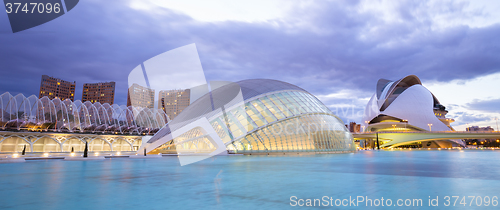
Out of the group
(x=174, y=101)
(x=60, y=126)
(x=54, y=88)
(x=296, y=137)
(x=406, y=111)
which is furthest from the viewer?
(x=54, y=88)

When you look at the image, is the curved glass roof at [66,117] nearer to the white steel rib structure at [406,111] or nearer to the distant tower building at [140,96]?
the distant tower building at [140,96]

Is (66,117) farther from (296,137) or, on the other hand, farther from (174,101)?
(174,101)

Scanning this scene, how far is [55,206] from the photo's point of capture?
6.01m

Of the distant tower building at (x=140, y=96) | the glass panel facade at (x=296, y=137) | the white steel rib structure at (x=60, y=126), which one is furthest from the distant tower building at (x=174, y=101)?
the glass panel facade at (x=296, y=137)

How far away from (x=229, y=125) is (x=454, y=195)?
24.6 meters

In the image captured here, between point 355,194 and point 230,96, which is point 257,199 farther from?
point 230,96

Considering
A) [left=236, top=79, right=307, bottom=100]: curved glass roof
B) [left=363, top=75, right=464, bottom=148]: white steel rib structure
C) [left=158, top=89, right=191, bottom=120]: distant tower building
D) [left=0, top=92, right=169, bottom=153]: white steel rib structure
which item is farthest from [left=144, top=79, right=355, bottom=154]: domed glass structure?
[left=158, top=89, right=191, bottom=120]: distant tower building

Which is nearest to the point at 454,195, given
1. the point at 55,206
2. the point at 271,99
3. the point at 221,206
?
the point at 221,206

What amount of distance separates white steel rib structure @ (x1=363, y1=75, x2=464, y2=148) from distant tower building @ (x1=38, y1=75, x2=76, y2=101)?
18586 centimetres

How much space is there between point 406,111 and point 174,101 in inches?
4658

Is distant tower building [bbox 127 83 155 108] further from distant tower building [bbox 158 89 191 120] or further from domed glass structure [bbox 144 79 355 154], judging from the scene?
domed glass structure [bbox 144 79 355 154]

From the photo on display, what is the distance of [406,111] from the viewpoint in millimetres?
104875

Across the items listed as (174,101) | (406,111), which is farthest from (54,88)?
(406,111)

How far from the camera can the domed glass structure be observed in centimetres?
3072
